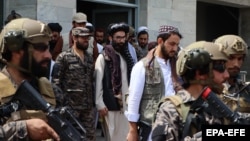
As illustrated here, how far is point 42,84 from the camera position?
382cm

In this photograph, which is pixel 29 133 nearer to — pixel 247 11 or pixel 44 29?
pixel 44 29

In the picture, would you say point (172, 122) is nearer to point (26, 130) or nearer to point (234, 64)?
point (26, 130)

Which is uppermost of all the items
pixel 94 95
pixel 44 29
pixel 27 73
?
pixel 44 29

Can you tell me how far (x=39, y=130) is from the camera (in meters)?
3.42

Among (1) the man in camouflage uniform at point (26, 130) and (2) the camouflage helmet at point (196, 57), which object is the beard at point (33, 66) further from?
(2) the camouflage helmet at point (196, 57)

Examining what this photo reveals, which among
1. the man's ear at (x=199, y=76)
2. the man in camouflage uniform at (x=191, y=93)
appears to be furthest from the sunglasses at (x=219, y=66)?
the man's ear at (x=199, y=76)

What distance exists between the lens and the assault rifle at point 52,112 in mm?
3395

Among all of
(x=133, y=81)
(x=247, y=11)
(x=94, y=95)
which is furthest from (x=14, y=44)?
(x=247, y=11)

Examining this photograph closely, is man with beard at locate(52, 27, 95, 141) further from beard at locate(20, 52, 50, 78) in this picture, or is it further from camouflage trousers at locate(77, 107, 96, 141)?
beard at locate(20, 52, 50, 78)

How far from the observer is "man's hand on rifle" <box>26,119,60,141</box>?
11.1ft

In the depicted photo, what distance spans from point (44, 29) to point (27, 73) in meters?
0.31

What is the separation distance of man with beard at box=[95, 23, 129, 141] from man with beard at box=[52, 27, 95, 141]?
149mm

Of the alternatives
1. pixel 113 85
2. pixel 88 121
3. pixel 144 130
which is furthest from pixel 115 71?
pixel 144 130

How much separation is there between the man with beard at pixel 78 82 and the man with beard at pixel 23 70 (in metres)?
3.13
